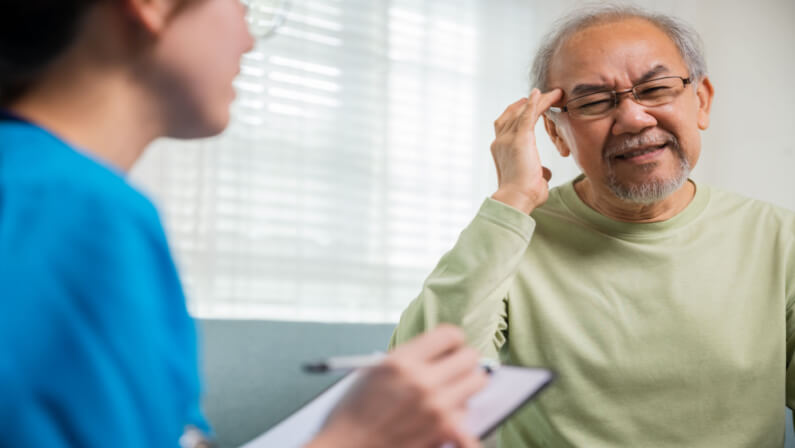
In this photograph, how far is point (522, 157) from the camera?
126 cm

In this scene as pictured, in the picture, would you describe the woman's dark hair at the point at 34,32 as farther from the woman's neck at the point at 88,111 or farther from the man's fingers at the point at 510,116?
the man's fingers at the point at 510,116

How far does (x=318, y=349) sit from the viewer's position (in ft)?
7.87

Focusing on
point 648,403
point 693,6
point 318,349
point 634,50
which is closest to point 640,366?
point 648,403

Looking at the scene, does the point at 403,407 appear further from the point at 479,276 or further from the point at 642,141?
the point at 642,141

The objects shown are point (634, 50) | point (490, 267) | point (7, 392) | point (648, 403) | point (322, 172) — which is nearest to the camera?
point (7, 392)

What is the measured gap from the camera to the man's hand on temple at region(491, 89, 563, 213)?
1203 millimetres

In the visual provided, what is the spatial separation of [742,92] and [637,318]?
6.92 feet

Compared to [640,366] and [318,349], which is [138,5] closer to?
[640,366]

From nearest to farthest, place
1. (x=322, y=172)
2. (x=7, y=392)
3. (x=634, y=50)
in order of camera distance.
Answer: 1. (x=7, y=392)
2. (x=634, y=50)
3. (x=322, y=172)

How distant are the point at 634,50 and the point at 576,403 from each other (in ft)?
2.22

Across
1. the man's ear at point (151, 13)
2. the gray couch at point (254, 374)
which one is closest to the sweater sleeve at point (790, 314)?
the gray couch at point (254, 374)

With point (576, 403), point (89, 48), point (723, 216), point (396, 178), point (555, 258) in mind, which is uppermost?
point (89, 48)

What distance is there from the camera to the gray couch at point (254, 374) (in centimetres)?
216

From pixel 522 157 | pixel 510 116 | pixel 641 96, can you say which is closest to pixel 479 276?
pixel 522 157
